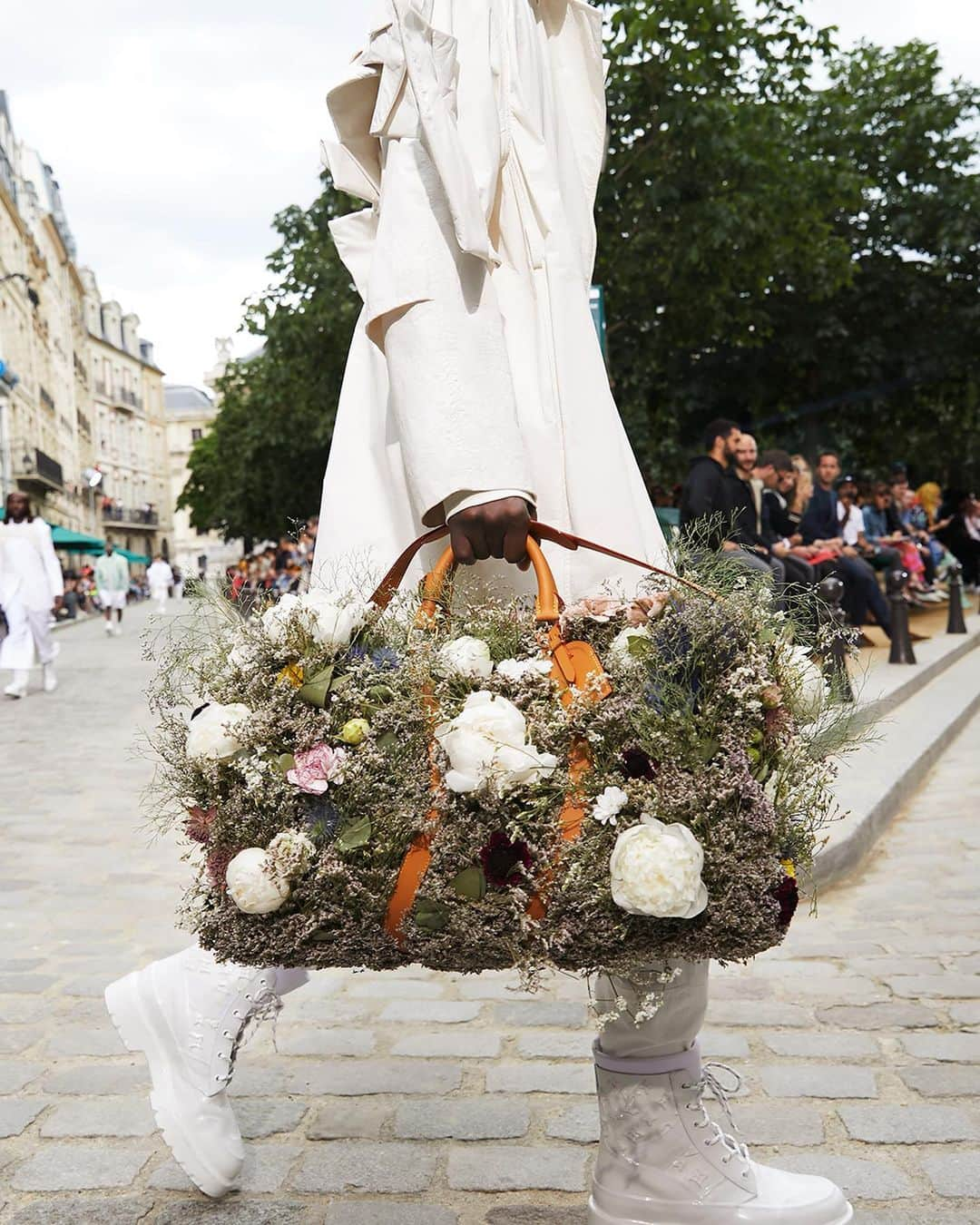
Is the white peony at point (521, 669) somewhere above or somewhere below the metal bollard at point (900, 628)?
above

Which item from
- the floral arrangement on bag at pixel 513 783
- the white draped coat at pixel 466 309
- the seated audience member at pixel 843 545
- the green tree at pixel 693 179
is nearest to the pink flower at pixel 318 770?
the floral arrangement on bag at pixel 513 783

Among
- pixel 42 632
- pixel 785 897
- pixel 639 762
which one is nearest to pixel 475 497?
pixel 639 762

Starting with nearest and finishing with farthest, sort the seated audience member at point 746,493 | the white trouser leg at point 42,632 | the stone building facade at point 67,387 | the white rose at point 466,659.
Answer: the white rose at point 466,659 → the seated audience member at point 746,493 → the white trouser leg at point 42,632 → the stone building facade at point 67,387

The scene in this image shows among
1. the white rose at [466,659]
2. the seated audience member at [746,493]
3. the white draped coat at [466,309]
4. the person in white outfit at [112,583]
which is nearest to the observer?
the white rose at [466,659]

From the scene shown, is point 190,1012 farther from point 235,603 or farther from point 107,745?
point 107,745

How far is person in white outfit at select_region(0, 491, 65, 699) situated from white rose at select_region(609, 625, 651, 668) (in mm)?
12611

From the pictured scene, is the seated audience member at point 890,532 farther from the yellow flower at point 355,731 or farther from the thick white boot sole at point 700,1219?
the yellow flower at point 355,731

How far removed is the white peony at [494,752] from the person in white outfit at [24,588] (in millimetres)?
12615

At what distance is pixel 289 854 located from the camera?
2.04m

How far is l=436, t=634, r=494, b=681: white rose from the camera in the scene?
2.08 m

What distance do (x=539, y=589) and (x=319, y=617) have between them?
1.13ft

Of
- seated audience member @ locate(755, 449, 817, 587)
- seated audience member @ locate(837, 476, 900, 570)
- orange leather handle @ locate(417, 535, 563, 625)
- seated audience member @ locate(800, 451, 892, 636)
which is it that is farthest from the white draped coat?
seated audience member @ locate(837, 476, 900, 570)

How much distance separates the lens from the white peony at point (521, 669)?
6.77 ft

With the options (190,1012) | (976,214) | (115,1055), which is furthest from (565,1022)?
(976,214)
